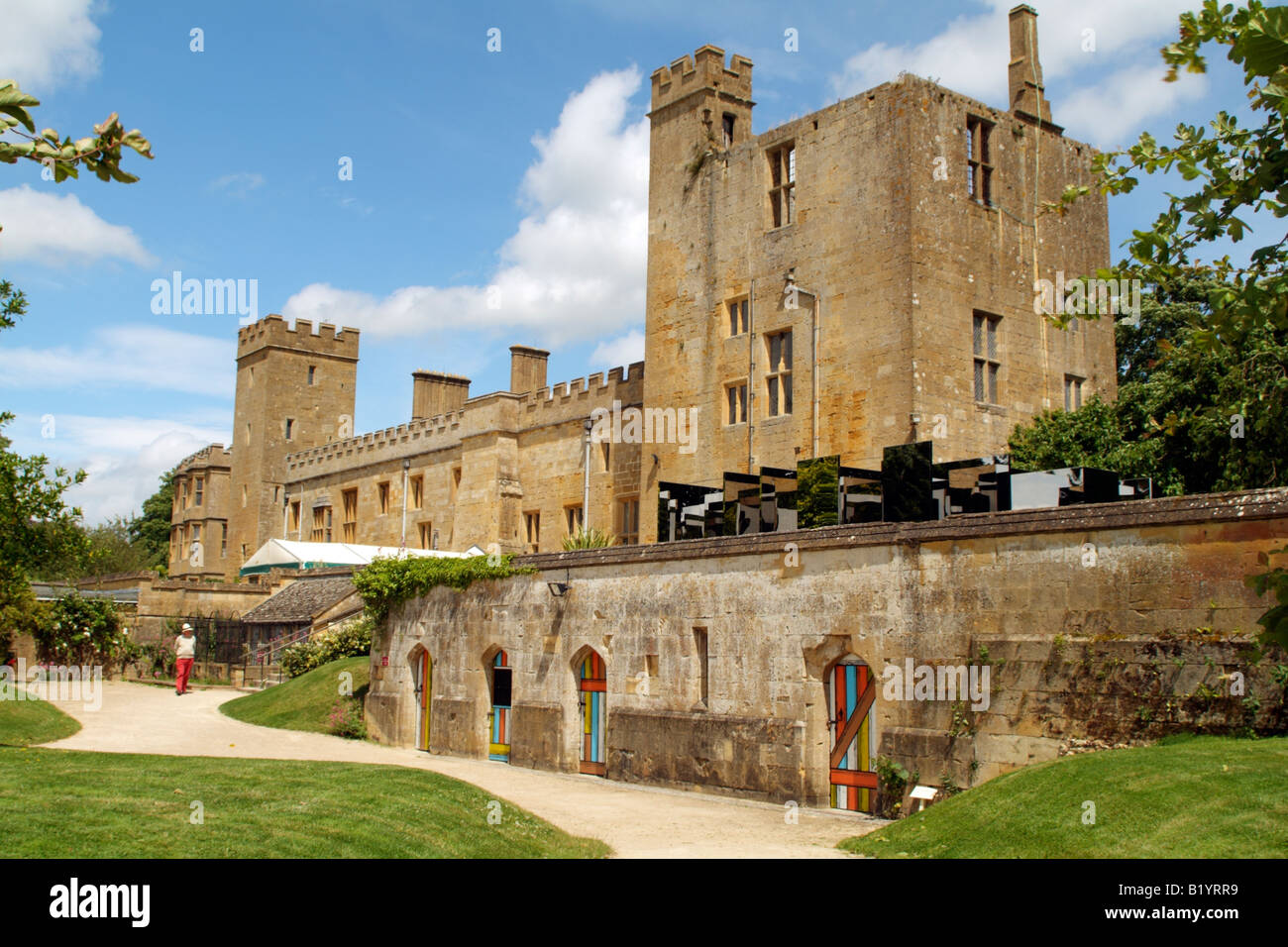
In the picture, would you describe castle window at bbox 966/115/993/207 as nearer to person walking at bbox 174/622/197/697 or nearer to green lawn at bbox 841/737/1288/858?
green lawn at bbox 841/737/1288/858

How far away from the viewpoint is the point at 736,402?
26.2 meters

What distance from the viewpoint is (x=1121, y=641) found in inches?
487

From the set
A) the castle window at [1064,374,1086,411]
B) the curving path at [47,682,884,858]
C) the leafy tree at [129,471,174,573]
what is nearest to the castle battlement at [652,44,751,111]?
the castle window at [1064,374,1086,411]

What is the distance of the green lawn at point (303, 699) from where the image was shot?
24.4 m

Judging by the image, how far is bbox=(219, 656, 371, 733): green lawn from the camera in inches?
962

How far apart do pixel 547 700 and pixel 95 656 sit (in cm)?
1731

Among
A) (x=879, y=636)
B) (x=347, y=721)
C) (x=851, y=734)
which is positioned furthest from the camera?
(x=347, y=721)

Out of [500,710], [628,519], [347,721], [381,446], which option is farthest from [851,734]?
[381,446]

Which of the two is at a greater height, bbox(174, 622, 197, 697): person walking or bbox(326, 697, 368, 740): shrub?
bbox(174, 622, 197, 697): person walking

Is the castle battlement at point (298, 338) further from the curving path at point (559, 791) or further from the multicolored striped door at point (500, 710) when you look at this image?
the multicolored striped door at point (500, 710)

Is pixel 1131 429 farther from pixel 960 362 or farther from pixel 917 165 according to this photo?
pixel 917 165

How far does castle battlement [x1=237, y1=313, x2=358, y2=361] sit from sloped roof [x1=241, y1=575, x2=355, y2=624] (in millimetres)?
18477

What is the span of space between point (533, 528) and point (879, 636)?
927 inches

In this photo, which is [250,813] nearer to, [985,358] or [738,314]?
[985,358]
